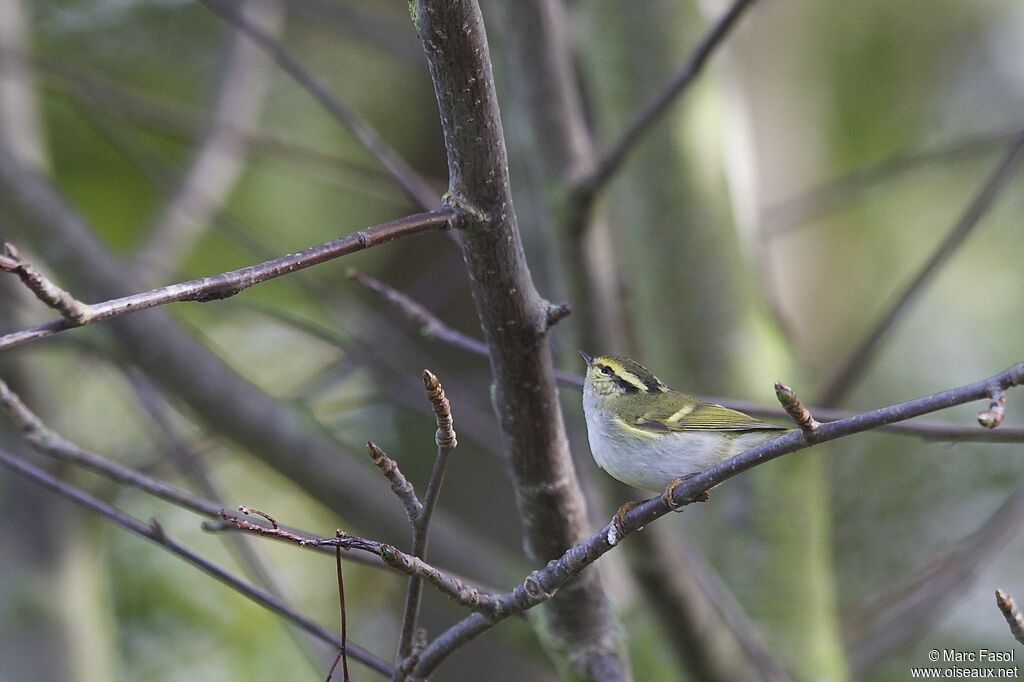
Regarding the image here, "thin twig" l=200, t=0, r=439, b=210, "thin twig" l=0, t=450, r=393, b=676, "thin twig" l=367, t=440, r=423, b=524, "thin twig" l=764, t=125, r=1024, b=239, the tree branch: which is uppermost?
"thin twig" l=764, t=125, r=1024, b=239

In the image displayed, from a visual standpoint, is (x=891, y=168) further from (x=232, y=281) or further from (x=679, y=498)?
(x=232, y=281)

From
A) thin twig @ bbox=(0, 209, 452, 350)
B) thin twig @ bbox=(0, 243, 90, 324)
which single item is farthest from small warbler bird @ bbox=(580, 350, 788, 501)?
thin twig @ bbox=(0, 243, 90, 324)

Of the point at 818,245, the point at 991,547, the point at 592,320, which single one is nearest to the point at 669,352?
the point at 592,320

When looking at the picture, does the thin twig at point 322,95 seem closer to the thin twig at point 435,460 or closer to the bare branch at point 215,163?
the bare branch at point 215,163

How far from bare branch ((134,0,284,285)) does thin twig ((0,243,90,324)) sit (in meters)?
2.37

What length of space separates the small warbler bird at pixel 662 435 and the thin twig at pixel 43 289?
1130mm

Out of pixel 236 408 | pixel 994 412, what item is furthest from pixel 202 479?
pixel 994 412

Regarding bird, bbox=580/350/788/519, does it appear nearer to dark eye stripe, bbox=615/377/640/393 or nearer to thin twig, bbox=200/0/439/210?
dark eye stripe, bbox=615/377/640/393

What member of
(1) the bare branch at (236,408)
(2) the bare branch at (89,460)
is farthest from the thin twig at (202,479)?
(2) the bare branch at (89,460)

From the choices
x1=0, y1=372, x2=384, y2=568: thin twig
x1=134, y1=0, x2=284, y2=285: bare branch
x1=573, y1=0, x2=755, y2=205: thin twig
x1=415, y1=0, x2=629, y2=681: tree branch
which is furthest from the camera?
x1=134, y1=0, x2=284, y2=285: bare branch

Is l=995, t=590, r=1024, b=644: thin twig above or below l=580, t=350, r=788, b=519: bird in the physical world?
below

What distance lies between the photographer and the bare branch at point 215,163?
3678 mm

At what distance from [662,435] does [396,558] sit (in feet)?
3.30

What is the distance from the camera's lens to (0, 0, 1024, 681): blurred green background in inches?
128
